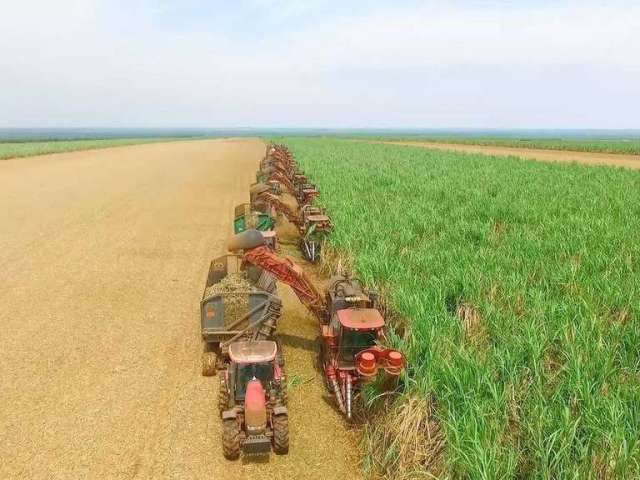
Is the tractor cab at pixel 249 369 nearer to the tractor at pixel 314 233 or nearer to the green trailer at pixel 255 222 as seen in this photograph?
the tractor at pixel 314 233

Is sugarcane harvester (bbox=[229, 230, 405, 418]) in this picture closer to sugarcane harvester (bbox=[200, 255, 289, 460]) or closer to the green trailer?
sugarcane harvester (bbox=[200, 255, 289, 460])

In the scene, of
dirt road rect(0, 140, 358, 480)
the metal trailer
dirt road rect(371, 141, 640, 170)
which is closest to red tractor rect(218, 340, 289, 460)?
dirt road rect(0, 140, 358, 480)

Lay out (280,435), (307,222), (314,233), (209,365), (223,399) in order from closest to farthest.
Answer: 1. (280,435)
2. (223,399)
3. (209,365)
4. (314,233)
5. (307,222)

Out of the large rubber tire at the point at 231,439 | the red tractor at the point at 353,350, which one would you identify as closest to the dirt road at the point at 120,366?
the large rubber tire at the point at 231,439

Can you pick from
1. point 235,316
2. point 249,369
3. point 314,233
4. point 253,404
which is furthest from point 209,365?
point 314,233

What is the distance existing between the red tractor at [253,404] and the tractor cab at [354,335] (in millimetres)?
1001

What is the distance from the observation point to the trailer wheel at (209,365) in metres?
8.34

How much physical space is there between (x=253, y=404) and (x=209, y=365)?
235 centimetres

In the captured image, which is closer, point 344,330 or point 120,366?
point 344,330

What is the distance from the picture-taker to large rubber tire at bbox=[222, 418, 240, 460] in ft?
20.6

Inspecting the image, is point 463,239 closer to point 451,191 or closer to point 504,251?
point 504,251

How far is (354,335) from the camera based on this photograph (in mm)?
7133

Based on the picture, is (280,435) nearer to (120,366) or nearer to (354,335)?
(354,335)

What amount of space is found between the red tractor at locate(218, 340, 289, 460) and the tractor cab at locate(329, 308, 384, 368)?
1.00m
